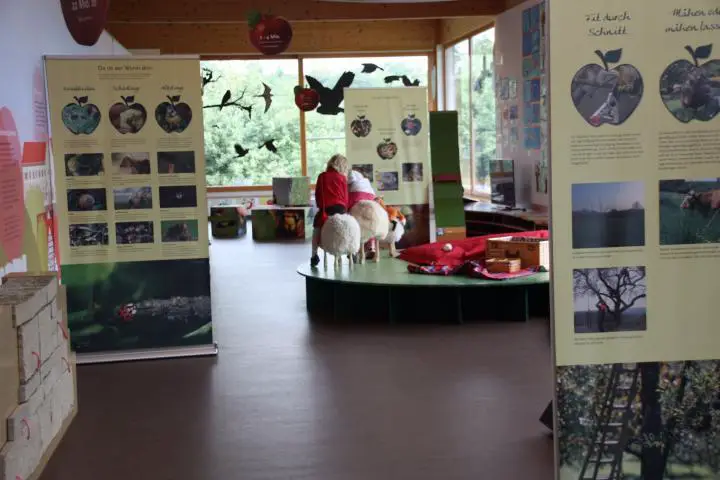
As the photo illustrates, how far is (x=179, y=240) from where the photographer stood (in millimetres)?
7355

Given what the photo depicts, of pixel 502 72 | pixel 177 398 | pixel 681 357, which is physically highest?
pixel 502 72

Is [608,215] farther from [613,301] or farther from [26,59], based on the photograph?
[26,59]

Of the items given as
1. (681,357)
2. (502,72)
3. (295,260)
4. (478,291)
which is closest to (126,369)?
(478,291)

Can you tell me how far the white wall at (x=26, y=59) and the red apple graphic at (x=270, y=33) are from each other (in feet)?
13.8

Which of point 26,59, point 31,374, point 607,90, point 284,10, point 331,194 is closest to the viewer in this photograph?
point 607,90

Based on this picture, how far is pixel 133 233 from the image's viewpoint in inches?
287

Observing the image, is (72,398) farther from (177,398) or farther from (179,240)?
(179,240)

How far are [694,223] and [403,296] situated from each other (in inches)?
221

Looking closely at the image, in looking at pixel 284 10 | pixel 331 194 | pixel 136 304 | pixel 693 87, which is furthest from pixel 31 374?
pixel 284 10

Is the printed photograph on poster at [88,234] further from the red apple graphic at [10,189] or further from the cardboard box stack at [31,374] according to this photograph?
the cardboard box stack at [31,374]

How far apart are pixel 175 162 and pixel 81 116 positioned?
83 centimetres

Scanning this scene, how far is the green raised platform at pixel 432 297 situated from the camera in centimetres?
843

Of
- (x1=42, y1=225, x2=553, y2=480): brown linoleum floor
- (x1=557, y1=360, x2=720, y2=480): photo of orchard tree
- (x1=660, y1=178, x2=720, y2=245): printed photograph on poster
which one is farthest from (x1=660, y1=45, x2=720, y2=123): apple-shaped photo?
(x1=42, y1=225, x2=553, y2=480): brown linoleum floor

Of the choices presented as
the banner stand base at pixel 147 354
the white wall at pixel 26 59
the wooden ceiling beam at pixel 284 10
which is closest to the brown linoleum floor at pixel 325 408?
the banner stand base at pixel 147 354
